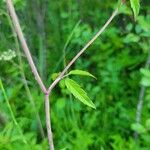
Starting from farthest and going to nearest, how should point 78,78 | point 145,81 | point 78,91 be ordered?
point 78,78, point 145,81, point 78,91

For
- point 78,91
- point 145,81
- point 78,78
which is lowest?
point 78,78

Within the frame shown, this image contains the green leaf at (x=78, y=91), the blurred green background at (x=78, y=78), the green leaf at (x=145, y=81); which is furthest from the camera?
the blurred green background at (x=78, y=78)

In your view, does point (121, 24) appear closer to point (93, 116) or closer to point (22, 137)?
point (93, 116)

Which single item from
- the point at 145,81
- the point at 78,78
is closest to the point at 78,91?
the point at 145,81

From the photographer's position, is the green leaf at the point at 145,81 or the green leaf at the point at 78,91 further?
the green leaf at the point at 145,81

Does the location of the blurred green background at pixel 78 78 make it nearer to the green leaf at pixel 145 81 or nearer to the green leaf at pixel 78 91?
the green leaf at pixel 145 81

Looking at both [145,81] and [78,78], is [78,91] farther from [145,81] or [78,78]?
[78,78]

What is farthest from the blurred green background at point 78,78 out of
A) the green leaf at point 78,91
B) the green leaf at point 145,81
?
the green leaf at point 78,91

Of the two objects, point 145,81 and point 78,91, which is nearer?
point 78,91

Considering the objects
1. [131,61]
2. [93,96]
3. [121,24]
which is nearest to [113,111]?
[93,96]
